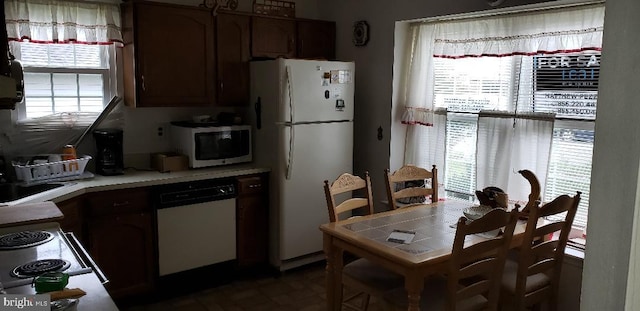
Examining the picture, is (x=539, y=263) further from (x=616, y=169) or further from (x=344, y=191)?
(x=616, y=169)

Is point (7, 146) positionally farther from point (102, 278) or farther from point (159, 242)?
point (102, 278)

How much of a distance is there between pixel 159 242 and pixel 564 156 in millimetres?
2677

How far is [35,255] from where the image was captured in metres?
1.70

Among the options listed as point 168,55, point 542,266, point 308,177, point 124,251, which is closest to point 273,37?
point 168,55

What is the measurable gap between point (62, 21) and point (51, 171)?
1.02 m

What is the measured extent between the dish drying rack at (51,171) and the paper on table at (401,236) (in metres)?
2.05

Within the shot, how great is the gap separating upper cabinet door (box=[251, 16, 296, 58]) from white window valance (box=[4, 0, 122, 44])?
100cm

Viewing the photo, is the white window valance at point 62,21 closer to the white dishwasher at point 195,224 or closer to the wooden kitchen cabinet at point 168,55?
the wooden kitchen cabinet at point 168,55

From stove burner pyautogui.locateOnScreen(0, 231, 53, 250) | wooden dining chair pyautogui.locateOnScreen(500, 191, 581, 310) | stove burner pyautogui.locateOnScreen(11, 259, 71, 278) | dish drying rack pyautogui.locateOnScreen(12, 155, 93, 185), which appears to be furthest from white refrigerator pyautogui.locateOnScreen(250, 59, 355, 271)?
stove burner pyautogui.locateOnScreen(11, 259, 71, 278)

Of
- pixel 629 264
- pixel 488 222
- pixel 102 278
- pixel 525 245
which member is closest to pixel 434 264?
pixel 488 222

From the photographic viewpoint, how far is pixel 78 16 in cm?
334

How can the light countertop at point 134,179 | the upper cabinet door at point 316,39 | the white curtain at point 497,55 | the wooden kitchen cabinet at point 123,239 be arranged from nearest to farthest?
1. the light countertop at point 134,179
2. the white curtain at point 497,55
3. the wooden kitchen cabinet at point 123,239
4. the upper cabinet door at point 316,39

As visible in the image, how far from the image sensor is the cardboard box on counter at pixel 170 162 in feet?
11.5

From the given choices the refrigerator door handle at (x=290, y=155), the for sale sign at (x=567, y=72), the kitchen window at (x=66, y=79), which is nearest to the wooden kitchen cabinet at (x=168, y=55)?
the kitchen window at (x=66, y=79)
